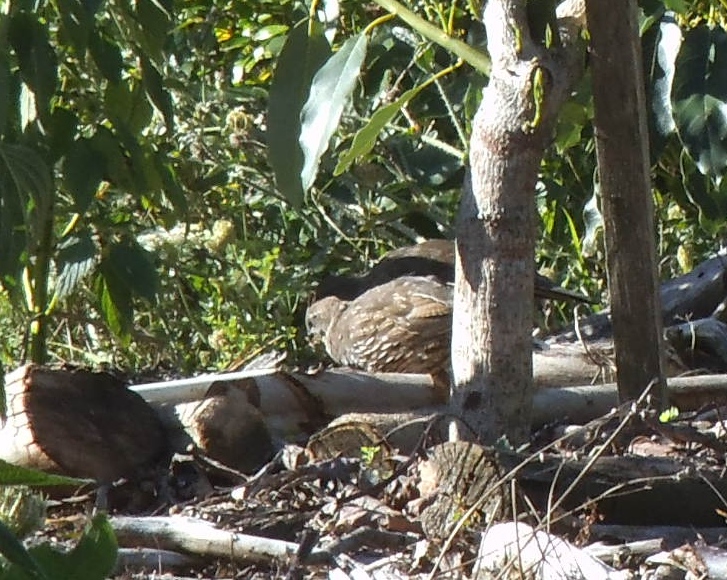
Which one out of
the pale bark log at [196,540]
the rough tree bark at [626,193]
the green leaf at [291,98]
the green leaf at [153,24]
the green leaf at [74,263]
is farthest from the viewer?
the green leaf at [74,263]

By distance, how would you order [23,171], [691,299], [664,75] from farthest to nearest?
[691,299] → [664,75] → [23,171]

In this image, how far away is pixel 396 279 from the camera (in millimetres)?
5805

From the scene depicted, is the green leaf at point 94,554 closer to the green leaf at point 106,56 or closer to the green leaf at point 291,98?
the green leaf at point 291,98

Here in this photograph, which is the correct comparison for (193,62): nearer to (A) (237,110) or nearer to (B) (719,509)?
(A) (237,110)

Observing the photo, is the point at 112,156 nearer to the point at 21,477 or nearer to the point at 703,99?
the point at 703,99

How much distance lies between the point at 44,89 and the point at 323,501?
1261 mm

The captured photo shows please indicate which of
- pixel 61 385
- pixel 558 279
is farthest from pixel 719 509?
pixel 558 279

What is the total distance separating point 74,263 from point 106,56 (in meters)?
0.60

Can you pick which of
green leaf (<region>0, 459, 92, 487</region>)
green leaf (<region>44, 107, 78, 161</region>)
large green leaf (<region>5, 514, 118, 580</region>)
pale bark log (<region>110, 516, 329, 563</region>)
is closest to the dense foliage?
green leaf (<region>44, 107, 78, 161</region>)

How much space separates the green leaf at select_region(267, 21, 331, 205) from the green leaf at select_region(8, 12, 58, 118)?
2.66 ft

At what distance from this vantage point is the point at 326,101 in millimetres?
2740

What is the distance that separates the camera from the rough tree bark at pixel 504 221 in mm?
2727

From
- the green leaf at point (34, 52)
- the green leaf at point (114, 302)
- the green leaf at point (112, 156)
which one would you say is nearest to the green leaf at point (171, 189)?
the green leaf at point (112, 156)

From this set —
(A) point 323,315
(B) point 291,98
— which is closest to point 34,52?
(B) point 291,98
